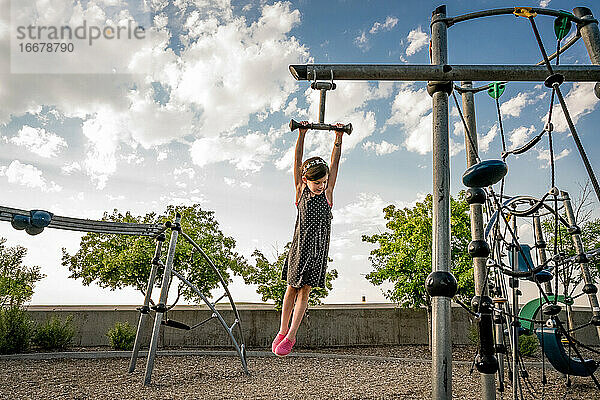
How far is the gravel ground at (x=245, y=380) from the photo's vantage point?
637 cm

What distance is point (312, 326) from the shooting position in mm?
12641

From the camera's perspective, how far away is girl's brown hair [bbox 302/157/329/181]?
2.86 m

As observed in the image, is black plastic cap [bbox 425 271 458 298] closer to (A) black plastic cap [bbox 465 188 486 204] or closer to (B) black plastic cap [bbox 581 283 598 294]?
(A) black plastic cap [bbox 465 188 486 204]

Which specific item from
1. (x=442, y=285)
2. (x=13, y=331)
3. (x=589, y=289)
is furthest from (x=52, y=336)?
(x=442, y=285)

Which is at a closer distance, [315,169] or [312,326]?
[315,169]

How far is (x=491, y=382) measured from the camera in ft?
11.1

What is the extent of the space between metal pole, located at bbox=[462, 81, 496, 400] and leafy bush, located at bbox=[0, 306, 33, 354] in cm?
1009

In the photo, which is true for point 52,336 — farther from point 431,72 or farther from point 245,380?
point 431,72

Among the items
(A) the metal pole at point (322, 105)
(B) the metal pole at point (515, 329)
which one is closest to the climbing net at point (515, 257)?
(B) the metal pole at point (515, 329)

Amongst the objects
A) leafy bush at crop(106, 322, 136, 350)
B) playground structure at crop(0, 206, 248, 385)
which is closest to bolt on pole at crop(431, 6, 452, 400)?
playground structure at crop(0, 206, 248, 385)

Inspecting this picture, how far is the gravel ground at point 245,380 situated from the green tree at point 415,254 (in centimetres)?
164

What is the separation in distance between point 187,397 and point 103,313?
744cm

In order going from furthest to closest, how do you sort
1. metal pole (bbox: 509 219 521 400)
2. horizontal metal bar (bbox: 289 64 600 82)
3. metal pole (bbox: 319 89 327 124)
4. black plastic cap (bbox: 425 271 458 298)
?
1. metal pole (bbox: 509 219 521 400)
2. metal pole (bbox: 319 89 327 124)
3. horizontal metal bar (bbox: 289 64 600 82)
4. black plastic cap (bbox: 425 271 458 298)

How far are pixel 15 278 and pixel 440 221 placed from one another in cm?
1220
